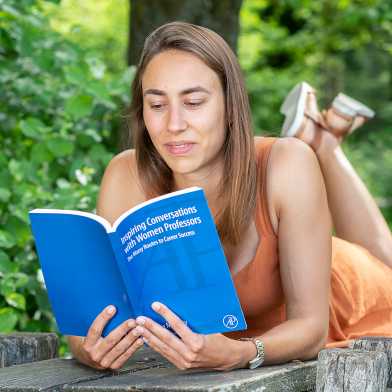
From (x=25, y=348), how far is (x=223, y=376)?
2.56ft

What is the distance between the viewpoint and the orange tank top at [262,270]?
2752 millimetres

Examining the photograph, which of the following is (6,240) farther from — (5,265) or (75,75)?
(75,75)

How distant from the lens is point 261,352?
2426 millimetres

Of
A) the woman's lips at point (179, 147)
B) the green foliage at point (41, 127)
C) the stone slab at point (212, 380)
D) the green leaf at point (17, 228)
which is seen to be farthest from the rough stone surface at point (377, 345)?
the green leaf at point (17, 228)

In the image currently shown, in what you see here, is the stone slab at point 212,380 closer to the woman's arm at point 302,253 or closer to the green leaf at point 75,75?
the woman's arm at point 302,253

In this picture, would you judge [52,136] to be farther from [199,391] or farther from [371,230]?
[199,391]

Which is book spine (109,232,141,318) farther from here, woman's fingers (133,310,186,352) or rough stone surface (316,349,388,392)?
rough stone surface (316,349,388,392)

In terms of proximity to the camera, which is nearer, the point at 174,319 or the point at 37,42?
the point at 174,319

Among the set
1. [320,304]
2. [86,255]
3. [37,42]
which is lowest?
[320,304]

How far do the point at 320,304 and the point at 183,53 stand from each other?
0.78m

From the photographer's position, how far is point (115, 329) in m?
2.28

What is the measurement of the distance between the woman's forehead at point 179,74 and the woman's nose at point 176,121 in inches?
2.1

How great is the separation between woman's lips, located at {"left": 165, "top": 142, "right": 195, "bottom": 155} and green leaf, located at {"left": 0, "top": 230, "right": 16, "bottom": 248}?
3.79 feet

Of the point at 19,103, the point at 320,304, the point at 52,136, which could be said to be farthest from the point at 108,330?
the point at 19,103
